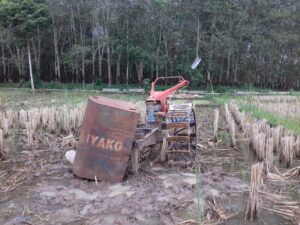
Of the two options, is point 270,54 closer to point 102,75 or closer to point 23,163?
point 102,75

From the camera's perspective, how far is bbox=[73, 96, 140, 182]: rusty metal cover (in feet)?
15.8

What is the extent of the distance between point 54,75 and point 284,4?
63.8ft

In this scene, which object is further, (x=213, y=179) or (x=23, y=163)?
(x=23, y=163)

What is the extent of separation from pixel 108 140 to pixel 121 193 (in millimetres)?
800

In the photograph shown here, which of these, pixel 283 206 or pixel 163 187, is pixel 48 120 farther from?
pixel 283 206

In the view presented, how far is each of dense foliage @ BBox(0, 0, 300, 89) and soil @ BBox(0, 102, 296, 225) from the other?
16.6 m

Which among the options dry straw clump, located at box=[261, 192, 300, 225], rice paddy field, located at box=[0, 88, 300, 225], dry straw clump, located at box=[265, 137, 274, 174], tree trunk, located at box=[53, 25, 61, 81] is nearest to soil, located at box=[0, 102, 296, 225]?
rice paddy field, located at box=[0, 88, 300, 225]

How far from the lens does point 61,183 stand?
194 inches

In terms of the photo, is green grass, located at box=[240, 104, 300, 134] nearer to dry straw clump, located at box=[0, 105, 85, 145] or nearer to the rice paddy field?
the rice paddy field

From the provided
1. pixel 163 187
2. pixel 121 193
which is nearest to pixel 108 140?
pixel 121 193

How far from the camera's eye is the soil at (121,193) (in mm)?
3848

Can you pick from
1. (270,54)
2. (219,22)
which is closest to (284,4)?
(270,54)

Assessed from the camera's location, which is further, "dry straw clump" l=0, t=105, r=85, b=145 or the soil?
"dry straw clump" l=0, t=105, r=85, b=145

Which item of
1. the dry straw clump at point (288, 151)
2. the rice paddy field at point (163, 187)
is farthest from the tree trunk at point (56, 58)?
the dry straw clump at point (288, 151)
